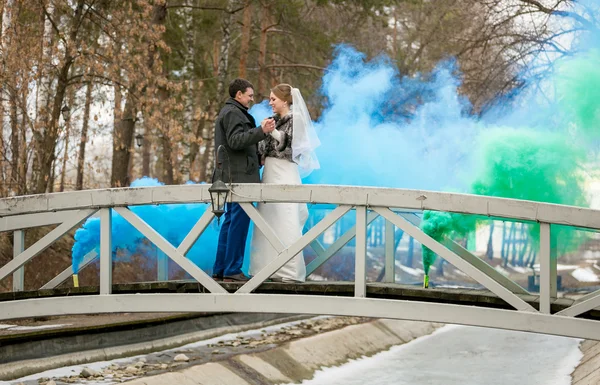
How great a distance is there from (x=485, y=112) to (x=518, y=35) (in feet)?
4.54

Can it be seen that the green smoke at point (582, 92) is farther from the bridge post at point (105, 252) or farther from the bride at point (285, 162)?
the bridge post at point (105, 252)

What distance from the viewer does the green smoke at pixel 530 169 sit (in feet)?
38.7

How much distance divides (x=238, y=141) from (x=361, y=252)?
1468 mm

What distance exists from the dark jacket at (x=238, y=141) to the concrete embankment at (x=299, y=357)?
4332mm

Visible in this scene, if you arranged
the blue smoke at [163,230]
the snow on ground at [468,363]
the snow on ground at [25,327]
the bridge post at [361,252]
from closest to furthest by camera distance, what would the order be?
the bridge post at [361,252], the blue smoke at [163,230], the snow on ground at [25,327], the snow on ground at [468,363]

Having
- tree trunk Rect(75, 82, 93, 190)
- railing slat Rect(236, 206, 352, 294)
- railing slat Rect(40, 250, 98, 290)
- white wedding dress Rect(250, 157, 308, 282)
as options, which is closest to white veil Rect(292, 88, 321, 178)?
white wedding dress Rect(250, 157, 308, 282)

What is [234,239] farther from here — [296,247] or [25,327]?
[25,327]

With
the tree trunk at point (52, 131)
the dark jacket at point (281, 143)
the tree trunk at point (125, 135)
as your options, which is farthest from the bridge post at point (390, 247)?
the tree trunk at point (125, 135)

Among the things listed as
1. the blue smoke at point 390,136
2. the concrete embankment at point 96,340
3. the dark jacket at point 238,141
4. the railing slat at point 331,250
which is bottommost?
the concrete embankment at point 96,340

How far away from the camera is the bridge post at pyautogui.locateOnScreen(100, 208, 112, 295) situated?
803 centimetres

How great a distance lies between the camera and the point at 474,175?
12234mm

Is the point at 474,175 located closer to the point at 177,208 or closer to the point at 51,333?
the point at 177,208

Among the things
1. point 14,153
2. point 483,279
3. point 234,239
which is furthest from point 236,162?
point 14,153

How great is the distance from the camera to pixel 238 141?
8266mm
